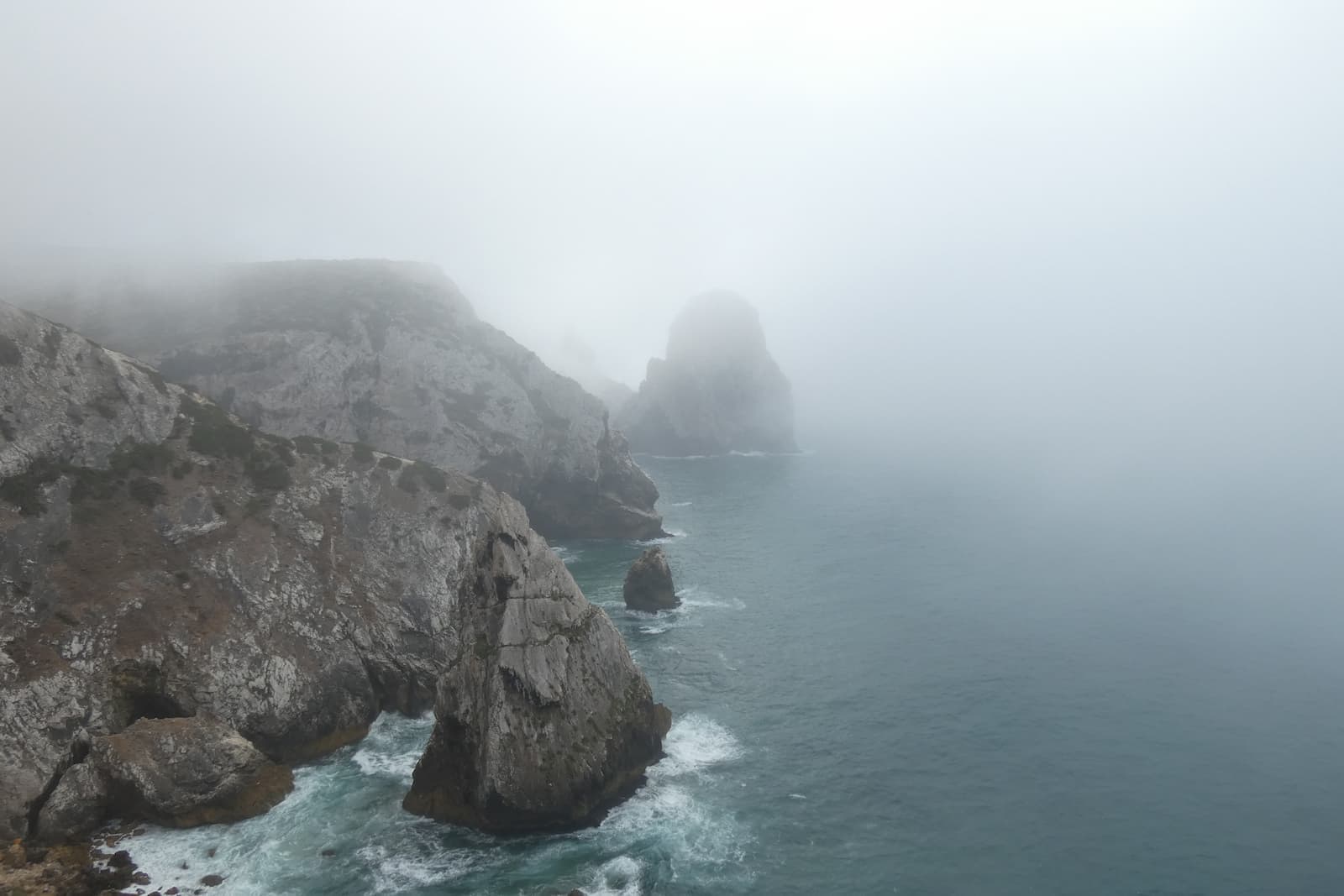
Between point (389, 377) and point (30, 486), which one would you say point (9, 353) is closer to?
point (30, 486)

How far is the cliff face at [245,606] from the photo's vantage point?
35.9m

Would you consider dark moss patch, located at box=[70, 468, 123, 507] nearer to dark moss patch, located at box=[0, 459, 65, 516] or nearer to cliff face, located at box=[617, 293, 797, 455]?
dark moss patch, located at box=[0, 459, 65, 516]

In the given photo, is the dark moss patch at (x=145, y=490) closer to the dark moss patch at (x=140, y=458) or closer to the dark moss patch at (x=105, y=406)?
the dark moss patch at (x=140, y=458)

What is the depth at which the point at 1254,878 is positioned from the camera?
101 feet

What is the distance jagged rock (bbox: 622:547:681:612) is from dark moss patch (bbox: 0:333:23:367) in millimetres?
46648

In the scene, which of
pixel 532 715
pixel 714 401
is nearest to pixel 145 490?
pixel 532 715

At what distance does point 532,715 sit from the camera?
36.3 meters

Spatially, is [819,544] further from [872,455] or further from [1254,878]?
[872,455]

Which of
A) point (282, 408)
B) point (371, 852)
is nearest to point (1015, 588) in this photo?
point (371, 852)

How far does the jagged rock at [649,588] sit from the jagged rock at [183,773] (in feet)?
113

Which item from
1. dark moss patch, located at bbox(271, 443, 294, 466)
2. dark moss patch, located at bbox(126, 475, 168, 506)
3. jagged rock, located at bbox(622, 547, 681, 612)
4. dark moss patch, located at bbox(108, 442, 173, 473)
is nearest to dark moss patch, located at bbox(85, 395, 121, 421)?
dark moss patch, located at bbox(108, 442, 173, 473)

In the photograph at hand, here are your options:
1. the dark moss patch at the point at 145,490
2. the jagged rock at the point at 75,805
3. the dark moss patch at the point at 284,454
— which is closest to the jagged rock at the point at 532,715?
the jagged rock at the point at 75,805

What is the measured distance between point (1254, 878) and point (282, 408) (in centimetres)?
8823

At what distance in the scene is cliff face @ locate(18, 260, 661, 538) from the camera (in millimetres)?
83312
